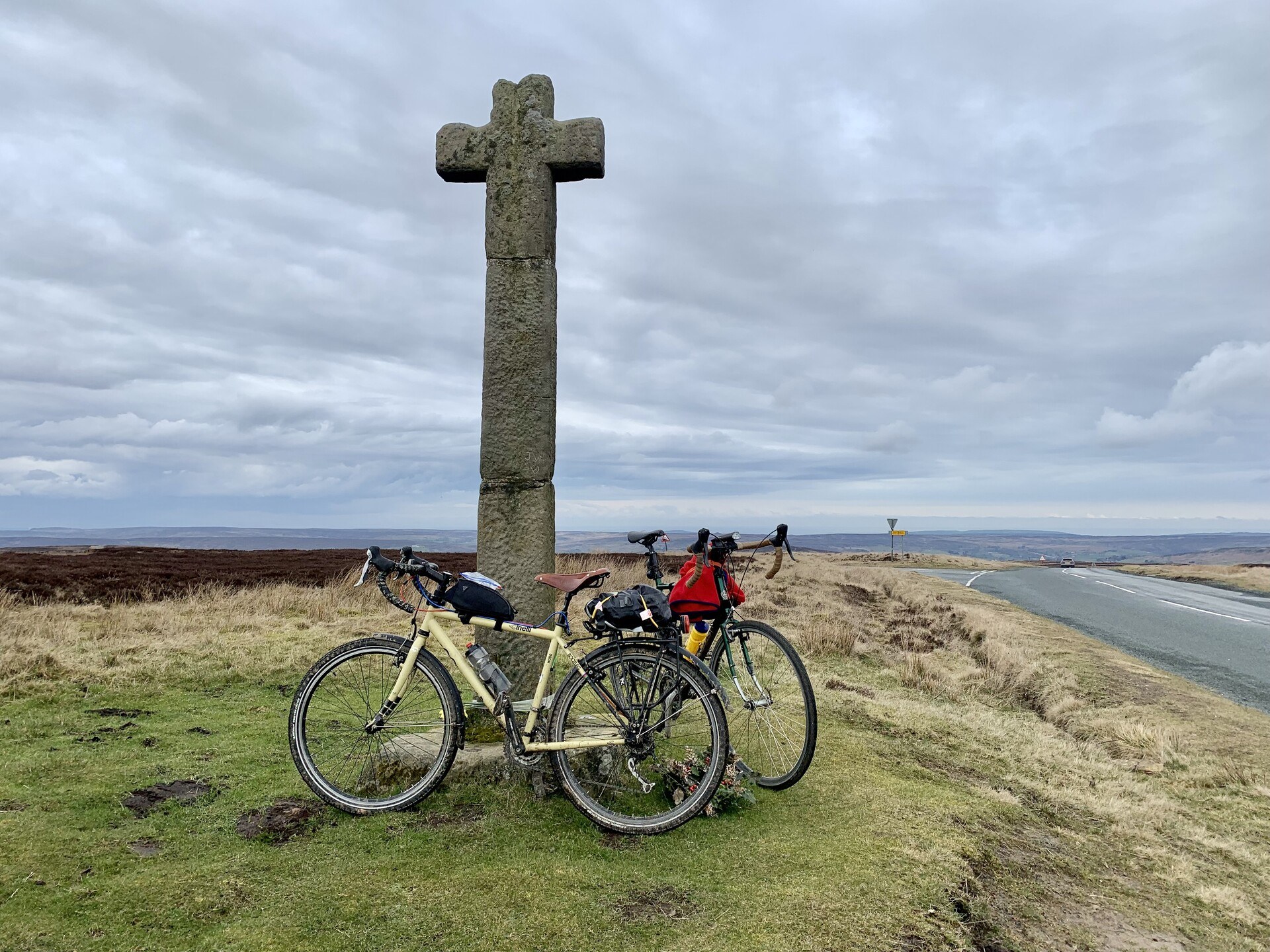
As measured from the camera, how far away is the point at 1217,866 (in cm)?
495

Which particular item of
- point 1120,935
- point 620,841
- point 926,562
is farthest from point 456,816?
point 926,562

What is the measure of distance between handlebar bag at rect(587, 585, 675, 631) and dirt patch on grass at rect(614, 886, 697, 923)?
131 centimetres

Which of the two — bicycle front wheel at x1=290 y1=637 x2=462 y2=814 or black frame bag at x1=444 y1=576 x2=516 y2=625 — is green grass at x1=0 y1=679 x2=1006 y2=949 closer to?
bicycle front wheel at x1=290 y1=637 x2=462 y2=814

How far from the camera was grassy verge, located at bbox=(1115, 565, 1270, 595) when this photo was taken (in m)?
32.7

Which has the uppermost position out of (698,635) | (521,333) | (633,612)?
(521,333)

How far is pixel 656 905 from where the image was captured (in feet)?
11.1

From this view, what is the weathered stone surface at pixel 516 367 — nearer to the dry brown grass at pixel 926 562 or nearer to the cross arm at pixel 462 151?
the cross arm at pixel 462 151

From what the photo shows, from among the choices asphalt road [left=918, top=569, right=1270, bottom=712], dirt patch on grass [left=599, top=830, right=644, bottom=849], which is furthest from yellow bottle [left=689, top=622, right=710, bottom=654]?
asphalt road [left=918, top=569, right=1270, bottom=712]

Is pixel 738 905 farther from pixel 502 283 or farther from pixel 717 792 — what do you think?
pixel 502 283

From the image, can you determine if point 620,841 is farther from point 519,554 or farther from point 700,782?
point 519,554

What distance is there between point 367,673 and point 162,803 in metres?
1.33

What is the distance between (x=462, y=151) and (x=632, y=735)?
437 centimetres

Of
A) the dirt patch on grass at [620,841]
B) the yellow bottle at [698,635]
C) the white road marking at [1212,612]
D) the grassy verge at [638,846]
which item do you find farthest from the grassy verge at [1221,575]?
the dirt patch on grass at [620,841]

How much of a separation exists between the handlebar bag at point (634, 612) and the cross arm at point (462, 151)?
3.45 m
